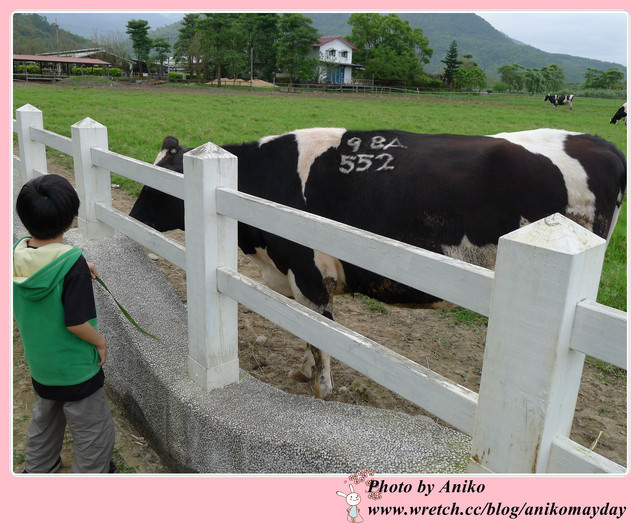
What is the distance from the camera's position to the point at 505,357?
5.17 ft

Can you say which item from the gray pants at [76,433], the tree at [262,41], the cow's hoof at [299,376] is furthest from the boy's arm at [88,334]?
the tree at [262,41]

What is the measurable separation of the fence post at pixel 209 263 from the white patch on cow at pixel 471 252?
4.47ft

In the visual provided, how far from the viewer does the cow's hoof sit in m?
3.96

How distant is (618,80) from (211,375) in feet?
202

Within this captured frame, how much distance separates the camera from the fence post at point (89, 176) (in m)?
4.20

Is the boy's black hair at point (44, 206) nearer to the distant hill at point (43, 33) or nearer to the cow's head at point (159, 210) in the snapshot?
the cow's head at point (159, 210)

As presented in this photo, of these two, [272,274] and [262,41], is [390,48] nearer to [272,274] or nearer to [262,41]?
[262,41]

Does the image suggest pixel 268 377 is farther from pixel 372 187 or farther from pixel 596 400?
pixel 596 400

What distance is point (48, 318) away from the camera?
234 cm

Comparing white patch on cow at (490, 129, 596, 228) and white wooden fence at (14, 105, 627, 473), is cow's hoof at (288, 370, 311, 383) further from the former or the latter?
white patch on cow at (490, 129, 596, 228)

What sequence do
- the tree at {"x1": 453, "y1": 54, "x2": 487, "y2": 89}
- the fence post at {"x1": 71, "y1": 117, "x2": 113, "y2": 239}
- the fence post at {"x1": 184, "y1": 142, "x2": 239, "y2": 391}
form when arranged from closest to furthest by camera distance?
1. the fence post at {"x1": 184, "y1": 142, "x2": 239, "y2": 391}
2. the fence post at {"x1": 71, "y1": 117, "x2": 113, "y2": 239}
3. the tree at {"x1": 453, "y1": 54, "x2": 487, "y2": 89}

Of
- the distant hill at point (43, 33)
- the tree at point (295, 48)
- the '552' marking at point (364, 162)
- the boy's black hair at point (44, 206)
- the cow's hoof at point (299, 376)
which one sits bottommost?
the cow's hoof at point (299, 376)

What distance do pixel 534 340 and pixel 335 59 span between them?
222 ft

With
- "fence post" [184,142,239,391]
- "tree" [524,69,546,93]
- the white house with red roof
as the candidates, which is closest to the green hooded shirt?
"fence post" [184,142,239,391]
